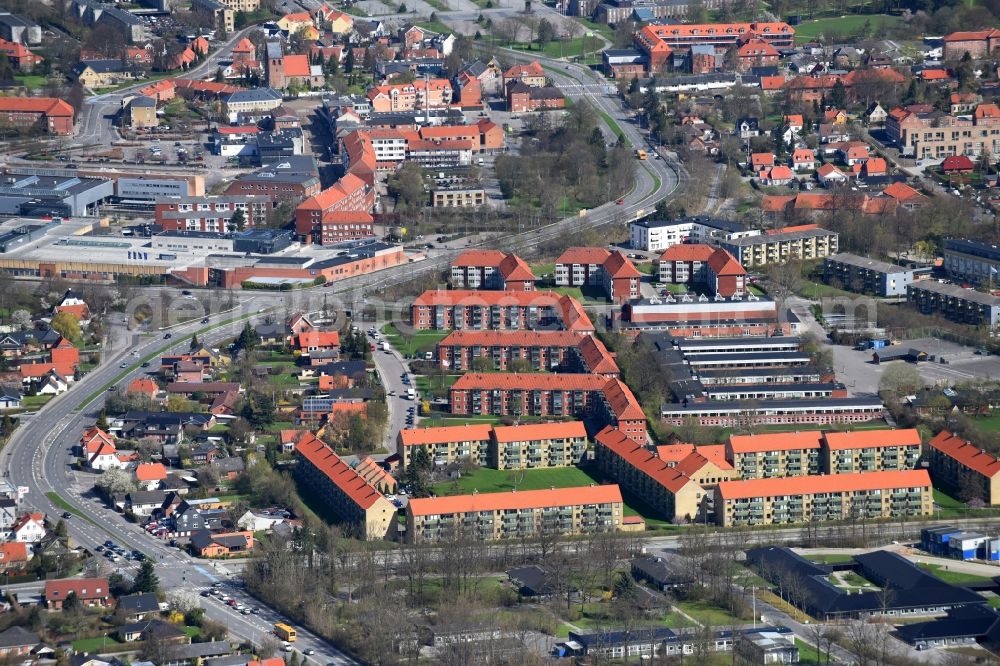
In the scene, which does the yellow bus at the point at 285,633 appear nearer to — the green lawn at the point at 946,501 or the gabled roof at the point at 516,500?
the gabled roof at the point at 516,500

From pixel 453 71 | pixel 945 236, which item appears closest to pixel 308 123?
pixel 453 71

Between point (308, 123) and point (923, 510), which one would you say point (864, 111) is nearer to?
point (308, 123)

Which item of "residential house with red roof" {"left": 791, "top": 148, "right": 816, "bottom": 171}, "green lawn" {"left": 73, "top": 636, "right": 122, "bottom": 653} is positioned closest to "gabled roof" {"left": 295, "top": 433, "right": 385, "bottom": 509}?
"green lawn" {"left": 73, "top": 636, "right": 122, "bottom": 653}

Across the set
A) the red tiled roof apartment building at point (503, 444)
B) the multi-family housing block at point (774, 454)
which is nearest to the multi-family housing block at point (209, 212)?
the red tiled roof apartment building at point (503, 444)

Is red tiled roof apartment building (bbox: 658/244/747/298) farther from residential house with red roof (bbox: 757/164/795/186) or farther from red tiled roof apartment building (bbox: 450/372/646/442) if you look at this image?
residential house with red roof (bbox: 757/164/795/186)

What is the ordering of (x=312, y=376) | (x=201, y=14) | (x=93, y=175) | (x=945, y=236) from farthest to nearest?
(x=201, y=14)
(x=93, y=175)
(x=945, y=236)
(x=312, y=376)
